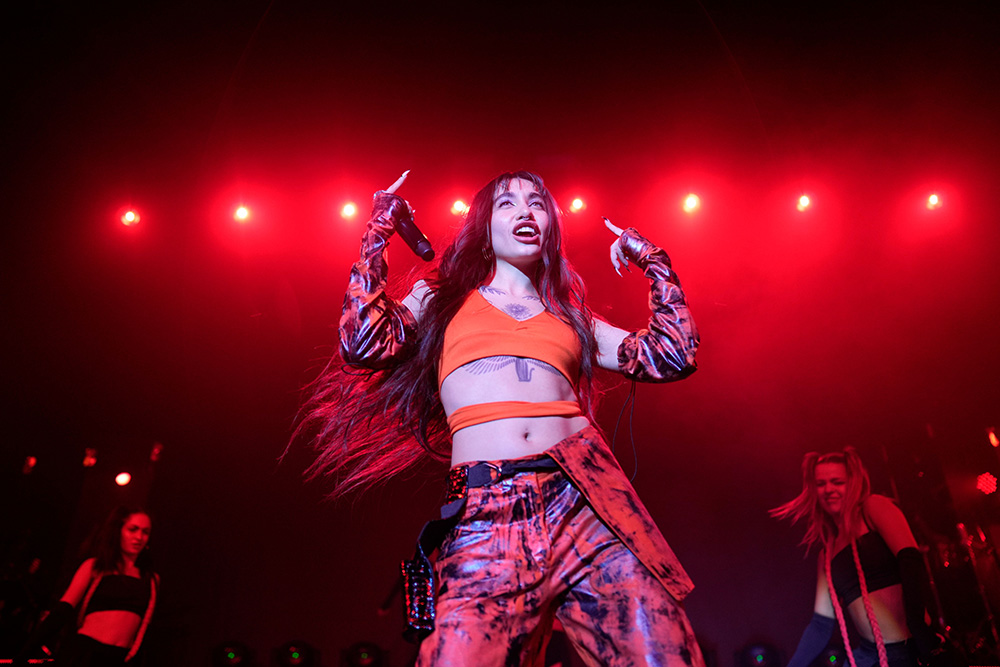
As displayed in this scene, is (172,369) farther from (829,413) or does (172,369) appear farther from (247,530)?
(829,413)

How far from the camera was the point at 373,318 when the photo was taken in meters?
1.53

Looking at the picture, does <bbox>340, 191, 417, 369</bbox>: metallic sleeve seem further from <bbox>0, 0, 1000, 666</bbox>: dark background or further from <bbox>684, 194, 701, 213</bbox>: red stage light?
<bbox>684, 194, 701, 213</bbox>: red stage light

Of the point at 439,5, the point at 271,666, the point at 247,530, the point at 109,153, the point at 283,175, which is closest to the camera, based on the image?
the point at 439,5

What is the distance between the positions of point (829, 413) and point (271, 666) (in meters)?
5.96

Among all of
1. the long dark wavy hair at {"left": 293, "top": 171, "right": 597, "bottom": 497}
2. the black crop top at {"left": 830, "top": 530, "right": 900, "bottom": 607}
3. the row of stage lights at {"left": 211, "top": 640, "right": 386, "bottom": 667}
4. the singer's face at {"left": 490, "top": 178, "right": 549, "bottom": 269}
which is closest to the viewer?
the long dark wavy hair at {"left": 293, "top": 171, "right": 597, "bottom": 497}

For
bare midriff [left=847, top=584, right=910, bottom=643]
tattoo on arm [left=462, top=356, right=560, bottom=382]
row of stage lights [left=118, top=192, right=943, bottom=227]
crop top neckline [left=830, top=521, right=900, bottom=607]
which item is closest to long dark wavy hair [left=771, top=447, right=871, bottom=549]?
crop top neckline [left=830, top=521, right=900, bottom=607]

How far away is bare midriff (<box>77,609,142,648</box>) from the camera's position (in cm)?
427

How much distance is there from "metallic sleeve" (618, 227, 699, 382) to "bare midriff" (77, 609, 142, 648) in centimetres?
438

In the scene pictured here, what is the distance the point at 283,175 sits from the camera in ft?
17.1

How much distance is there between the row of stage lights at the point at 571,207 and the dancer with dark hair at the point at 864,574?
2.20m

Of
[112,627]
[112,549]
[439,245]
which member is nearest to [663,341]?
[439,245]

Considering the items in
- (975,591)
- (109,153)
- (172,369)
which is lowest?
(975,591)

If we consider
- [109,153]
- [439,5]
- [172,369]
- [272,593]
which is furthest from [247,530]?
[439,5]

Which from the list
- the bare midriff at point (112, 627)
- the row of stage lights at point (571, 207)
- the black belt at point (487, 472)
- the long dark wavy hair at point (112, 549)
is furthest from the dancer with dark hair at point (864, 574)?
the long dark wavy hair at point (112, 549)
